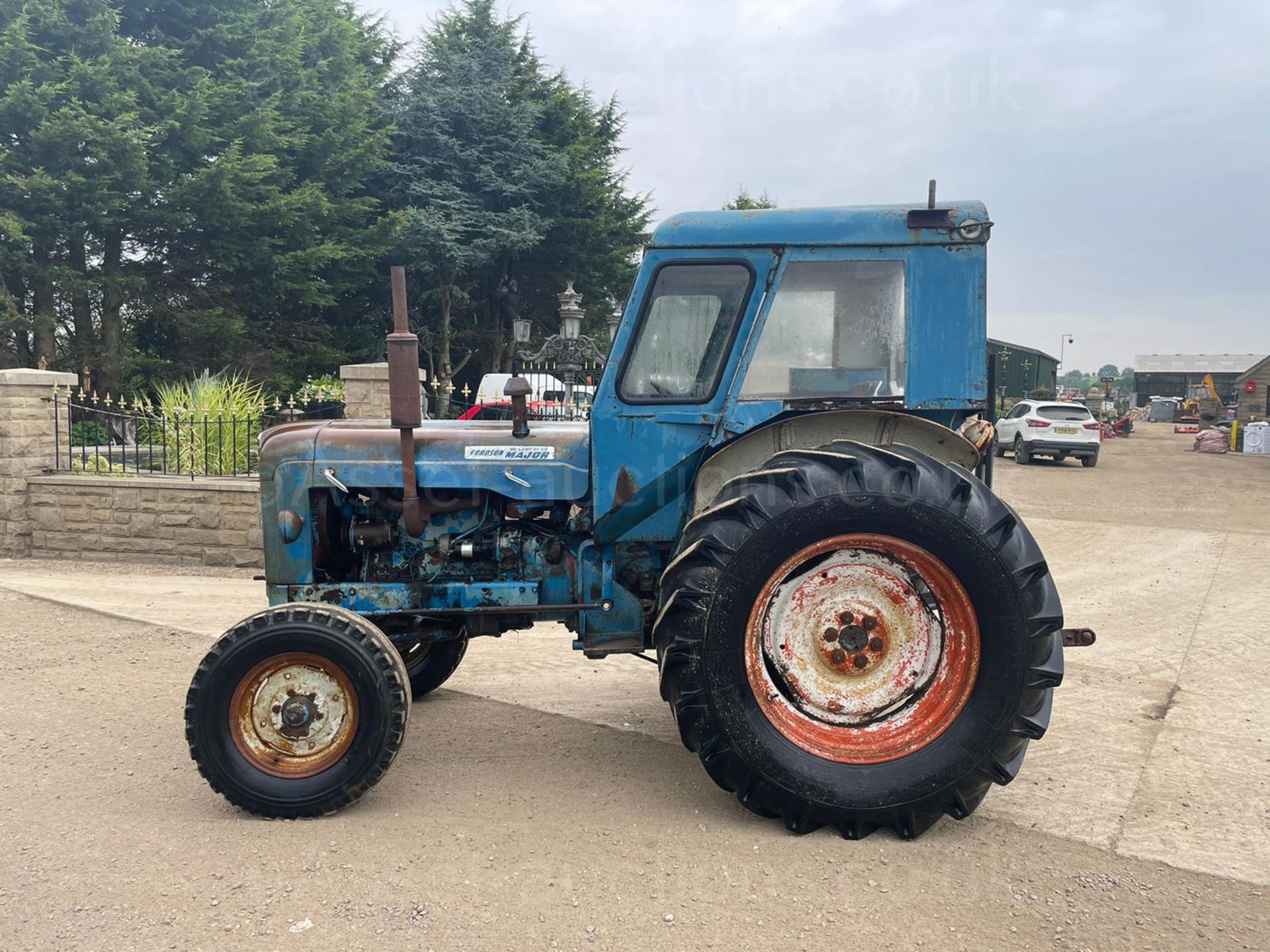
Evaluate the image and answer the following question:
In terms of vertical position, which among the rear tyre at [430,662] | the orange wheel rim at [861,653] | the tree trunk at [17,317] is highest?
the tree trunk at [17,317]

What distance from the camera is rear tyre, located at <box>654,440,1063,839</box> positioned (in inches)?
126

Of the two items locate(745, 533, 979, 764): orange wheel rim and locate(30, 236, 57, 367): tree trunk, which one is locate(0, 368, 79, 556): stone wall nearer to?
locate(30, 236, 57, 367): tree trunk

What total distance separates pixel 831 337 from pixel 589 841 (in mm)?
2124

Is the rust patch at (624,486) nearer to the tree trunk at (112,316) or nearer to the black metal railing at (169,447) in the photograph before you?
the black metal railing at (169,447)

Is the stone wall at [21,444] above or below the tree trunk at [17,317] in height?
below

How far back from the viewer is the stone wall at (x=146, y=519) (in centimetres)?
873

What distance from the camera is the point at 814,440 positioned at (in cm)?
364

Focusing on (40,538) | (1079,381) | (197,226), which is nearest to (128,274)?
(197,226)

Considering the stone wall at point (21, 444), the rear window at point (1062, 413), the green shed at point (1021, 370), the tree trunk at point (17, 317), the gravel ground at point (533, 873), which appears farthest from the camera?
the green shed at point (1021, 370)

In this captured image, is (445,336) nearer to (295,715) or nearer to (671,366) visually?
(671,366)

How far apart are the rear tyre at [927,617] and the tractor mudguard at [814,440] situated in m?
0.26

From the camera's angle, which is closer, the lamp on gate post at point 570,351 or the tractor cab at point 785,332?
the tractor cab at point 785,332

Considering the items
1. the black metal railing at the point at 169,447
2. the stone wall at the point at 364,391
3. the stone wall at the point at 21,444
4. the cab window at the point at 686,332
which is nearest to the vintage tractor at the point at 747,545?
the cab window at the point at 686,332

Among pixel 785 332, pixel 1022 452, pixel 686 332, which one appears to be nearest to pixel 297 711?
pixel 686 332
